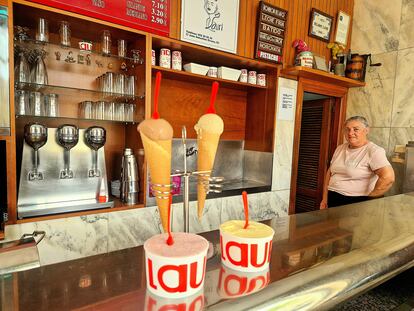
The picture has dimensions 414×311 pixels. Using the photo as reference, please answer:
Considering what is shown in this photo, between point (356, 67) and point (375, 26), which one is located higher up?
point (375, 26)

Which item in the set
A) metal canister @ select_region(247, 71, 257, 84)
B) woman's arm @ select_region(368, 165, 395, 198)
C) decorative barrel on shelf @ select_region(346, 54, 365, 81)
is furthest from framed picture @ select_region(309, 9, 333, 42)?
woman's arm @ select_region(368, 165, 395, 198)

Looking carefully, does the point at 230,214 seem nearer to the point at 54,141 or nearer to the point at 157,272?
the point at 54,141

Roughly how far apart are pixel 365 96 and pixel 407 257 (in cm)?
315

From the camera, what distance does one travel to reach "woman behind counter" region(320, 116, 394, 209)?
2326 mm

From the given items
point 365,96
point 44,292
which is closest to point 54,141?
point 44,292

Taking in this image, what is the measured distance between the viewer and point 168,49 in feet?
7.98

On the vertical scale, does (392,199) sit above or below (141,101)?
Answer: below

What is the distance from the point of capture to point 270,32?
2.87 meters

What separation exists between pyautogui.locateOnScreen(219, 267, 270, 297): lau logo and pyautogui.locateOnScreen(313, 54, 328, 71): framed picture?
293cm

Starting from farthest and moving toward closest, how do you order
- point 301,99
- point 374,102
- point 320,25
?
point 374,102 → point 320,25 → point 301,99

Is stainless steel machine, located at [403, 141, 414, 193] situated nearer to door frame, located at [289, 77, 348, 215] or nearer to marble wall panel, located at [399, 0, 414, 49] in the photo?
door frame, located at [289, 77, 348, 215]

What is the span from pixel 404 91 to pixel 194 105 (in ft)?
7.64

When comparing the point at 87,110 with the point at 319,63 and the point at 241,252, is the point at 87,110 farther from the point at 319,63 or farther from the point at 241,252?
the point at 319,63

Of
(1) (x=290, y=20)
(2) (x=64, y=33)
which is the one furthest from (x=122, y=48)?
(1) (x=290, y=20)
